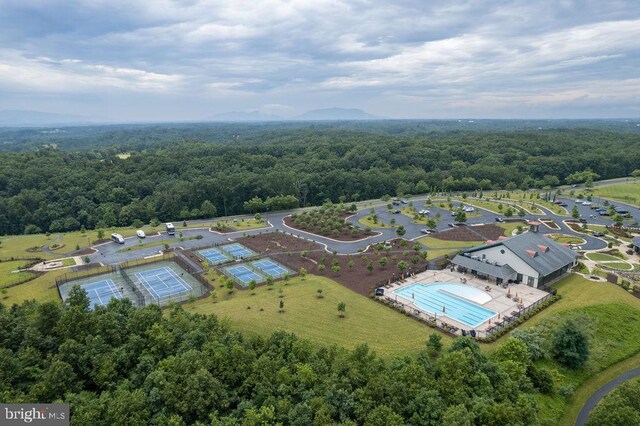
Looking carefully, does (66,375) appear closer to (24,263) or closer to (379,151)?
(24,263)

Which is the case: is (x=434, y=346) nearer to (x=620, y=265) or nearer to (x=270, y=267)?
(x=270, y=267)

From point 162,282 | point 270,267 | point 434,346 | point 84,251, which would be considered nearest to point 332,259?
point 270,267

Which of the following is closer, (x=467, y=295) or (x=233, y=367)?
(x=233, y=367)

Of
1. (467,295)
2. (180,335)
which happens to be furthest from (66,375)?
(467,295)

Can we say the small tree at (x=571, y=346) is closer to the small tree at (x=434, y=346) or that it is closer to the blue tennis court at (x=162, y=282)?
the small tree at (x=434, y=346)

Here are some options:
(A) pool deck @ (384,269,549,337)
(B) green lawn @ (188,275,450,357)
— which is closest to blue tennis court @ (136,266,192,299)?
(B) green lawn @ (188,275,450,357)

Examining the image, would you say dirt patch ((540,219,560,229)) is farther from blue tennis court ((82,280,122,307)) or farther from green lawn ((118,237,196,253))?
blue tennis court ((82,280,122,307))
